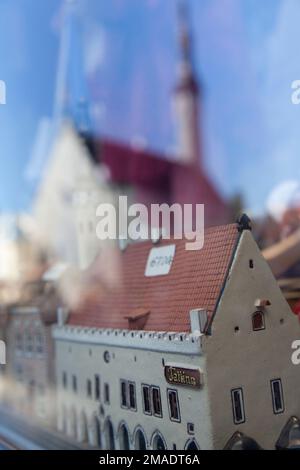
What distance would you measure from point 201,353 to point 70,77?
4116 mm

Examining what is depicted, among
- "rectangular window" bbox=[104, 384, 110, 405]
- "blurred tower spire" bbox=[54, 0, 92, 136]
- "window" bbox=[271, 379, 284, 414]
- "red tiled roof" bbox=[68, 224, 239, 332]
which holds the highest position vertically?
"blurred tower spire" bbox=[54, 0, 92, 136]

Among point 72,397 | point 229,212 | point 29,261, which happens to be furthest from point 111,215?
point 229,212

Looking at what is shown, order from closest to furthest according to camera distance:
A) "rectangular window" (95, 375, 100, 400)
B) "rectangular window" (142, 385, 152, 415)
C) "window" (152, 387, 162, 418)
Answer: "window" (152, 387, 162, 418) < "rectangular window" (142, 385, 152, 415) < "rectangular window" (95, 375, 100, 400)

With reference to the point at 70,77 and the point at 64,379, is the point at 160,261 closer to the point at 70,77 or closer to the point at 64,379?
the point at 64,379

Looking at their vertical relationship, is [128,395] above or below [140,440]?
above

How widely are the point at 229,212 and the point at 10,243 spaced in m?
3.27

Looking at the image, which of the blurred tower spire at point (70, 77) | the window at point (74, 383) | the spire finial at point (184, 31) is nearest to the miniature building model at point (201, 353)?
the window at point (74, 383)

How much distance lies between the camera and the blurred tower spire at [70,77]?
6168mm

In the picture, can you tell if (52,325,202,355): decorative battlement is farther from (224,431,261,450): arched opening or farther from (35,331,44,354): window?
(224,431,261,450): arched opening

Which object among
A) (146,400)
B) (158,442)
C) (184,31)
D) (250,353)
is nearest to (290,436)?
(250,353)

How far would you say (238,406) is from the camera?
3.82m

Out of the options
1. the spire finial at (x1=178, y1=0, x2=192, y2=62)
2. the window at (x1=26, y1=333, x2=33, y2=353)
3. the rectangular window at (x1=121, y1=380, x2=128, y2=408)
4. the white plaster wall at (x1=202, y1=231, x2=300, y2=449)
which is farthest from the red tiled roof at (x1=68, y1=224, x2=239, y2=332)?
the spire finial at (x1=178, y1=0, x2=192, y2=62)

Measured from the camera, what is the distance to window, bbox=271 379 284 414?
3980 mm

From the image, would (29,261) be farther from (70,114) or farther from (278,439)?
(278,439)
